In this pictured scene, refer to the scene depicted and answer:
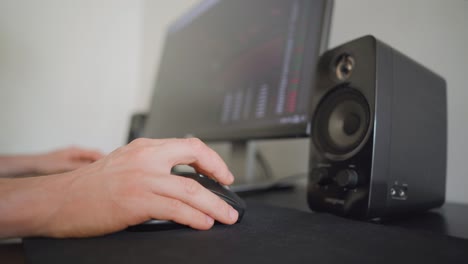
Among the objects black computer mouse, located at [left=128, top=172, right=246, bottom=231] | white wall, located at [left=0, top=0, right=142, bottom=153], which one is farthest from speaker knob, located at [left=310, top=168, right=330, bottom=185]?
white wall, located at [left=0, top=0, right=142, bottom=153]

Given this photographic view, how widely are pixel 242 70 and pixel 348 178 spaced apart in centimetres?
44

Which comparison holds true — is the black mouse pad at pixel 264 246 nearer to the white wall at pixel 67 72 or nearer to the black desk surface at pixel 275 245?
the black desk surface at pixel 275 245

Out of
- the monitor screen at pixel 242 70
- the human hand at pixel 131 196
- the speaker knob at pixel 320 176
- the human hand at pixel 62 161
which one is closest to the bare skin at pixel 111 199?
the human hand at pixel 131 196

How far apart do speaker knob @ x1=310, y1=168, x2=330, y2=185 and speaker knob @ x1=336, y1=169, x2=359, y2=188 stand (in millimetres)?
24

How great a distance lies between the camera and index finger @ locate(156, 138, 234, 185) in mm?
360

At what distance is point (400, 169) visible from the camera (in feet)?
1.33

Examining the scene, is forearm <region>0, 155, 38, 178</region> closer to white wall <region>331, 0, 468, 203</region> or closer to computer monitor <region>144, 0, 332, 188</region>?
computer monitor <region>144, 0, 332, 188</region>

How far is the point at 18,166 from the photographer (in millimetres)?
783

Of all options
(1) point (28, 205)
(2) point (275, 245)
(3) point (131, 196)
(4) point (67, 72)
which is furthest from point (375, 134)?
(4) point (67, 72)

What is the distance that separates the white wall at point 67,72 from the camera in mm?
1289

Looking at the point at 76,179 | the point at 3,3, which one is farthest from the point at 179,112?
the point at 3,3

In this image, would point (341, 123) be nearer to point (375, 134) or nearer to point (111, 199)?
point (375, 134)

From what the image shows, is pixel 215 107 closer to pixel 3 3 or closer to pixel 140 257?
pixel 140 257

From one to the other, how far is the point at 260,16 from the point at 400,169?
0.48m
